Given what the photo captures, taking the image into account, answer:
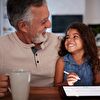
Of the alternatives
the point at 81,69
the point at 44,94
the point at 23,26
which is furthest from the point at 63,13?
the point at 44,94

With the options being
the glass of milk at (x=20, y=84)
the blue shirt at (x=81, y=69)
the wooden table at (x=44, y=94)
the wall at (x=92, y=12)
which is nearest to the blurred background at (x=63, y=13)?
the wall at (x=92, y=12)

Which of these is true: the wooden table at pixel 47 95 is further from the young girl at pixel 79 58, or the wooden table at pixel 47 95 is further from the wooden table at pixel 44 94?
the young girl at pixel 79 58

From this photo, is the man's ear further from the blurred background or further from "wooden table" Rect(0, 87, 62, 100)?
the blurred background

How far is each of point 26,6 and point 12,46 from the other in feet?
0.88

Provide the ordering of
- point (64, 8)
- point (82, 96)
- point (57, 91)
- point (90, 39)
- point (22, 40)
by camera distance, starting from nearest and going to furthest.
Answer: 1. point (82, 96)
2. point (57, 91)
3. point (90, 39)
4. point (22, 40)
5. point (64, 8)

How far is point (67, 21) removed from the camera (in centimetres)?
503

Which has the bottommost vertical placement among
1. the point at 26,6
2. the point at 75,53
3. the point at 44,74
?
the point at 44,74

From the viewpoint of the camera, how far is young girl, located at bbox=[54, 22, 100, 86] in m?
1.42

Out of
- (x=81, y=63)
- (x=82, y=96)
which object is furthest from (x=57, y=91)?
(x=81, y=63)

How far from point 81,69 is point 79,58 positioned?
0.07 meters

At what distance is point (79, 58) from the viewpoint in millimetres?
1497

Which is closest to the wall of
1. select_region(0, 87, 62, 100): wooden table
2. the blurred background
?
the blurred background

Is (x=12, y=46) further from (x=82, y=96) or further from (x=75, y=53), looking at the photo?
(x=82, y=96)

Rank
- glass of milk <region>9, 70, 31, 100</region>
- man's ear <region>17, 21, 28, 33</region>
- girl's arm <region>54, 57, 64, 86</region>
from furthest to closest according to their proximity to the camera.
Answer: man's ear <region>17, 21, 28, 33</region> → girl's arm <region>54, 57, 64, 86</region> → glass of milk <region>9, 70, 31, 100</region>
